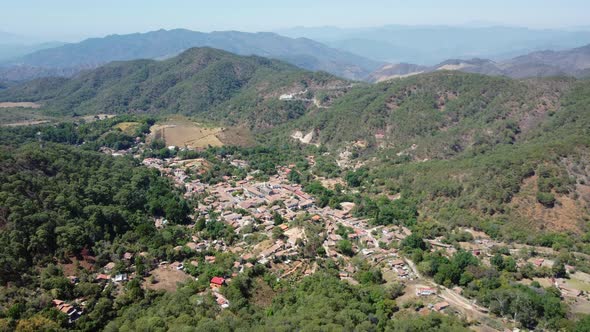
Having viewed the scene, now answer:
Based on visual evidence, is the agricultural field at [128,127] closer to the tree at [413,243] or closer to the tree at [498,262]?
the tree at [413,243]

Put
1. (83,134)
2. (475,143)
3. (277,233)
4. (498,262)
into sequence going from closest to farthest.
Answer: (498,262)
(277,233)
(475,143)
(83,134)

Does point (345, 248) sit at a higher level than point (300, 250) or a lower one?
lower

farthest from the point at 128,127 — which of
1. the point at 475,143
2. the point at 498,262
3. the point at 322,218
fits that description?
the point at 498,262

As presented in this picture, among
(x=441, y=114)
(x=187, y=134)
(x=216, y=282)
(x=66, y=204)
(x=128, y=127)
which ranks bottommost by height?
(x=216, y=282)

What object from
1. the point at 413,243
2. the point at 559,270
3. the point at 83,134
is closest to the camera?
the point at 559,270

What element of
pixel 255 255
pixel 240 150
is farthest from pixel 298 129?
pixel 255 255

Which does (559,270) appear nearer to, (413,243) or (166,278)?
(413,243)
